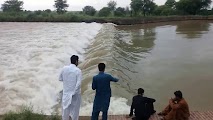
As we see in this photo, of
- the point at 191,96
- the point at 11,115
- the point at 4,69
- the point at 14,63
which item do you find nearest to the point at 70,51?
the point at 14,63

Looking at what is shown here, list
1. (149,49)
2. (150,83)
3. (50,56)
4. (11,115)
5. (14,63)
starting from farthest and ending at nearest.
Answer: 1. (149,49)
2. (50,56)
3. (14,63)
4. (150,83)
5. (11,115)

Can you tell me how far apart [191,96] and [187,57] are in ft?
21.0

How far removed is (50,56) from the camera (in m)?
14.7

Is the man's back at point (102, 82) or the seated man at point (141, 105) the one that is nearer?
the man's back at point (102, 82)

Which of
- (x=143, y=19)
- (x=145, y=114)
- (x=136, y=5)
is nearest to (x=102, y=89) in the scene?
(x=145, y=114)

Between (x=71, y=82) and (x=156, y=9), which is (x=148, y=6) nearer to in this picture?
(x=156, y=9)

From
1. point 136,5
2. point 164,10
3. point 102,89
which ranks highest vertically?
point 136,5

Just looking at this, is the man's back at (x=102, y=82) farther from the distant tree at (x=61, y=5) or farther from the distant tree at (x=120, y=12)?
the distant tree at (x=61, y=5)

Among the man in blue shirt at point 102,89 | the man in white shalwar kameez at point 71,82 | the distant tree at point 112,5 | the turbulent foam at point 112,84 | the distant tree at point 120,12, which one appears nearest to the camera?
the man in white shalwar kameez at point 71,82

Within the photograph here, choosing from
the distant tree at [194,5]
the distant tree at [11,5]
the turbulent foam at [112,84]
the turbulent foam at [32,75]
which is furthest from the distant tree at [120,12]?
the turbulent foam at [112,84]

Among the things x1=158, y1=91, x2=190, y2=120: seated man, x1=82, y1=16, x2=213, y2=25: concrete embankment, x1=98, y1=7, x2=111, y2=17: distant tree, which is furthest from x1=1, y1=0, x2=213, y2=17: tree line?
x1=158, y1=91, x2=190, y2=120: seated man

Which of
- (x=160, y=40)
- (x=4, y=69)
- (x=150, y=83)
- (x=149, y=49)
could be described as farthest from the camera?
(x=160, y=40)

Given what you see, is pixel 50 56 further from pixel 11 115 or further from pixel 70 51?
pixel 11 115

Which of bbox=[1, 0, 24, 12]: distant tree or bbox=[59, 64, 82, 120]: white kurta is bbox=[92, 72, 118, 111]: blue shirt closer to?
bbox=[59, 64, 82, 120]: white kurta
